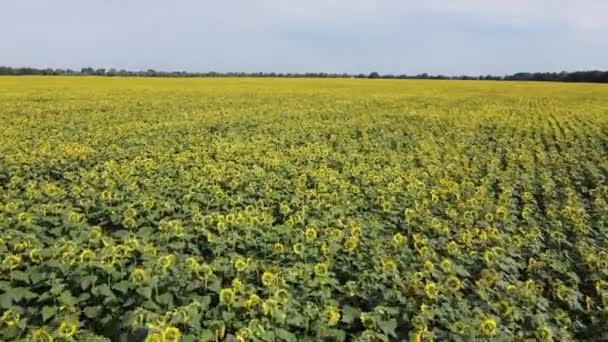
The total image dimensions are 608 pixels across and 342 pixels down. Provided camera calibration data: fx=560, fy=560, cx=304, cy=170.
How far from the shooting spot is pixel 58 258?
A: 4148 millimetres

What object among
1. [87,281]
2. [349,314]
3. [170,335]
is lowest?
[349,314]

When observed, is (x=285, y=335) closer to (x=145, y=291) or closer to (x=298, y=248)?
(x=145, y=291)

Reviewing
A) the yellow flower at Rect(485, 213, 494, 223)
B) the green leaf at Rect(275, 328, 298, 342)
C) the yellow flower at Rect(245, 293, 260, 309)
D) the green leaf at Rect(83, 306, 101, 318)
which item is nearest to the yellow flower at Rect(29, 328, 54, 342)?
the green leaf at Rect(83, 306, 101, 318)

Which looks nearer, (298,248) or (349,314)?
(349,314)

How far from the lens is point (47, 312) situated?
343cm

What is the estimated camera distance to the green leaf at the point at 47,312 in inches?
134

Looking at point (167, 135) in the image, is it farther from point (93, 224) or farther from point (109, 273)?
point (109, 273)

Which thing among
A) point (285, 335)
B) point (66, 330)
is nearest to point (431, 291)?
point (285, 335)

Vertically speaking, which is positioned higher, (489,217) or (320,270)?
(320,270)

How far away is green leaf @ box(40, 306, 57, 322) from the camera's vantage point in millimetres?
3400

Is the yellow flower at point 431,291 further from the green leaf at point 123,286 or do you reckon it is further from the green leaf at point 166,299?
the green leaf at point 123,286

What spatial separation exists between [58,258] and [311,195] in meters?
3.02

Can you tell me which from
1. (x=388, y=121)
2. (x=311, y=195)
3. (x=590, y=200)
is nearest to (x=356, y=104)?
(x=388, y=121)

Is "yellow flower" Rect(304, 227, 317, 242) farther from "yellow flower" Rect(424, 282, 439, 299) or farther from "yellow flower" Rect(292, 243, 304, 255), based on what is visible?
"yellow flower" Rect(424, 282, 439, 299)
